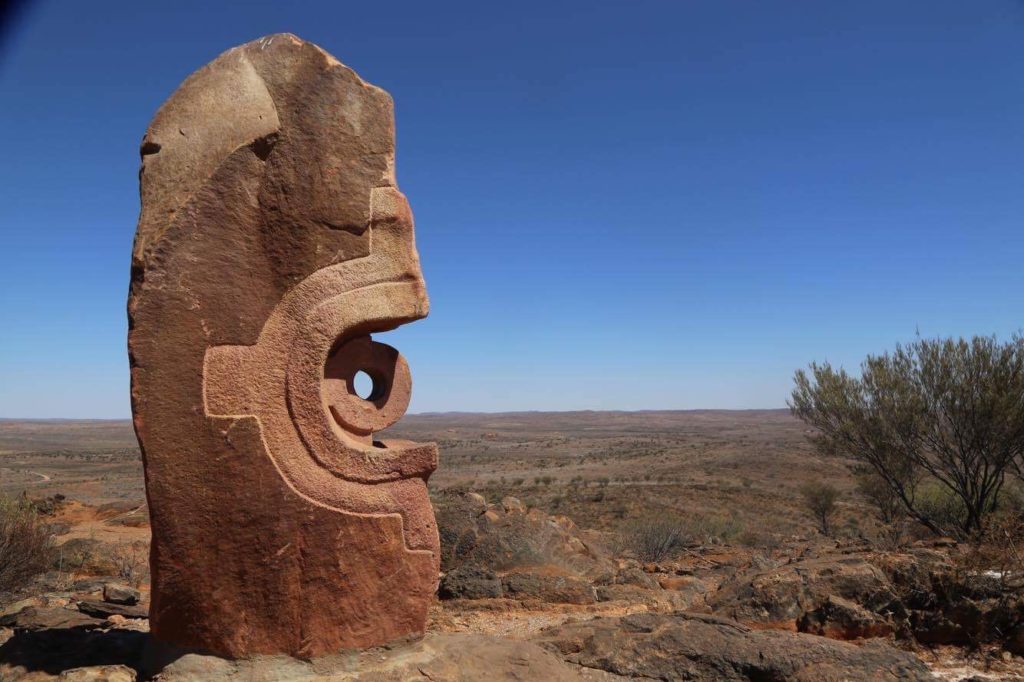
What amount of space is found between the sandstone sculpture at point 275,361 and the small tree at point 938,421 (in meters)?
12.0

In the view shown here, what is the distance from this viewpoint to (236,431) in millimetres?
4113

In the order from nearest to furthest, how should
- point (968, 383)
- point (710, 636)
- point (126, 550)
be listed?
1. point (710, 636)
2. point (126, 550)
3. point (968, 383)

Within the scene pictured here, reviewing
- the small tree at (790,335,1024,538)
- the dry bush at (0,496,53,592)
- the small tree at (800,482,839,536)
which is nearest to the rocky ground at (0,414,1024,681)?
the dry bush at (0,496,53,592)

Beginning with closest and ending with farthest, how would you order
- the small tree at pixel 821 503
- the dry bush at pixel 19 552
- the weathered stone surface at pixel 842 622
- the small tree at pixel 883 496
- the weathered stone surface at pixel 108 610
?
the weathered stone surface at pixel 842 622, the weathered stone surface at pixel 108 610, the dry bush at pixel 19 552, the small tree at pixel 883 496, the small tree at pixel 821 503

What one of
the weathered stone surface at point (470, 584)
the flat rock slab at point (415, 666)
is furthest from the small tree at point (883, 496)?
the flat rock slab at point (415, 666)

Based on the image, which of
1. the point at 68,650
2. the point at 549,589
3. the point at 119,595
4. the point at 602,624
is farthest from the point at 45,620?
the point at 549,589

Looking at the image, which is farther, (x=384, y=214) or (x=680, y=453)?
(x=680, y=453)

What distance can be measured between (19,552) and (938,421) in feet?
52.8

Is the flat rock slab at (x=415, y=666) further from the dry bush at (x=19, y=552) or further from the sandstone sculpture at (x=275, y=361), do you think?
the dry bush at (x=19, y=552)

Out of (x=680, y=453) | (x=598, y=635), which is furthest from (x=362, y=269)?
(x=680, y=453)

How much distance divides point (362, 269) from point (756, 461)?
4032 cm

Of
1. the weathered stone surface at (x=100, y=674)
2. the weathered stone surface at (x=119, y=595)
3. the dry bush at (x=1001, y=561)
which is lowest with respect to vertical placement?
the weathered stone surface at (x=119, y=595)

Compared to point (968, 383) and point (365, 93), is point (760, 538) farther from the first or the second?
point (365, 93)

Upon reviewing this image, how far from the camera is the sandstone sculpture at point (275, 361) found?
13.5 ft
